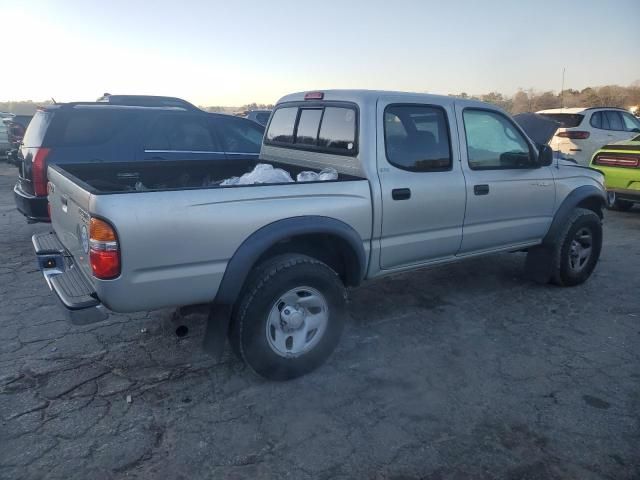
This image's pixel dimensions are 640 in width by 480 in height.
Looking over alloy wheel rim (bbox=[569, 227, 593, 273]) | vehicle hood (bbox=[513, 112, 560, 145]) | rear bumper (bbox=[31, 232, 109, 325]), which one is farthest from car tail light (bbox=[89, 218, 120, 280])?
vehicle hood (bbox=[513, 112, 560, 145])

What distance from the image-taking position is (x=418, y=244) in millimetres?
3941

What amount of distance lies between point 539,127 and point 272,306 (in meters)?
4.02

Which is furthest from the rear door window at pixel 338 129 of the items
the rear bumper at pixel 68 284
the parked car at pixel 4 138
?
the parked car at pixel 4 138

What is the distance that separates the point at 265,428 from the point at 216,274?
927 mm

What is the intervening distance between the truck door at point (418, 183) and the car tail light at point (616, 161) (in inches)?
222

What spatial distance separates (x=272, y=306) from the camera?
125 inches

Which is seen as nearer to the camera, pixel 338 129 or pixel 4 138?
pixel 338 129

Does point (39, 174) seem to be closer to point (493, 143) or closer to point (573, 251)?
point (493, 143)

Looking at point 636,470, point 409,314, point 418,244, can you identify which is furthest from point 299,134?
point 636,470

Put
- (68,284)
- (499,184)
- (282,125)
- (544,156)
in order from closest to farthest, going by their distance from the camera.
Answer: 1. (68,284)
2. (499,184)
3. (544,156)
4. (282,125)

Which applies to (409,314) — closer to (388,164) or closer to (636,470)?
(388,164)

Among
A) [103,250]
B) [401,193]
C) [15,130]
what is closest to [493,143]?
[401,193]

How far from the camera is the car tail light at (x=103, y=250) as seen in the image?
259 cm

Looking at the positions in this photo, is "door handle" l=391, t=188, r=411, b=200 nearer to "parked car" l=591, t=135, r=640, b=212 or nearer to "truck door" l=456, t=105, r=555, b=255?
"truck door" l=456, t=105, r=555, b=255
